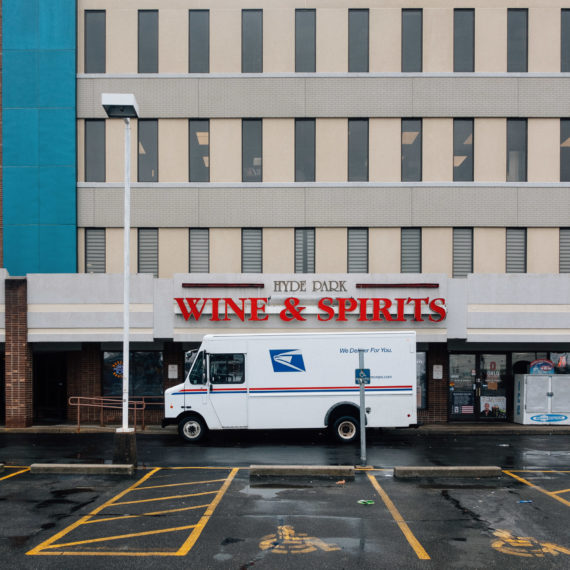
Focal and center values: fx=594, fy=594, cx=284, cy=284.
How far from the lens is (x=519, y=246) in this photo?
21797mm

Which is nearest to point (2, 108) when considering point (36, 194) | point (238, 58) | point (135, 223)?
point (36, 194)

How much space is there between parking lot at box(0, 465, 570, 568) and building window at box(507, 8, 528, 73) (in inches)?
608

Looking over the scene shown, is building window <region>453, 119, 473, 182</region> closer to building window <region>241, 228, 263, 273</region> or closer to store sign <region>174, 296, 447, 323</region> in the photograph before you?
store sign <region>174, 296, 447, 323</region>

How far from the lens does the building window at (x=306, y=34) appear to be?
71.6ft

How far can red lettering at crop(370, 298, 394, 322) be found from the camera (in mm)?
19844

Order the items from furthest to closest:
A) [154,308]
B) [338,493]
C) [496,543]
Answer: [154,308] < [338,493] < [496,543]

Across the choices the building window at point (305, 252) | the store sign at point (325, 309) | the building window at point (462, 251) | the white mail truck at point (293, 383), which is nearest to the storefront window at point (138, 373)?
the store sign at point (325, 309)

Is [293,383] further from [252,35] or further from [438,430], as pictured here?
[252,35]

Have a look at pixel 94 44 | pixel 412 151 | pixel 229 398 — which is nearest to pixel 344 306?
pixel 229 398

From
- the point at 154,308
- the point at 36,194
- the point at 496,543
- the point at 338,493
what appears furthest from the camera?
the point at 36,194

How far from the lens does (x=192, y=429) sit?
1738 centimetres

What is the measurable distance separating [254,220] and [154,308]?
4.86 meters

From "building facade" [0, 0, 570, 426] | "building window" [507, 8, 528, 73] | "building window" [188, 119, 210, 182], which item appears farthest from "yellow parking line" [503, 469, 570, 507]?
"building window" [507, 8, 528, 73]

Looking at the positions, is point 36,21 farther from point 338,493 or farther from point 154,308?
point 338,493
